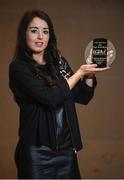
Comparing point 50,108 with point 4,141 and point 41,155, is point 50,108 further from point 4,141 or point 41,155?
point 4,141

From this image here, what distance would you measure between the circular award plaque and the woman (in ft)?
0.17

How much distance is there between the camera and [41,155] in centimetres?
154

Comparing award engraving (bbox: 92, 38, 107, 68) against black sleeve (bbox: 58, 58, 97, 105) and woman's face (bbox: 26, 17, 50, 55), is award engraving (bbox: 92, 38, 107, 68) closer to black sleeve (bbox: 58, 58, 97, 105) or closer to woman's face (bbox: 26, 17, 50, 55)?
black sleeve (bbox: 58, 58, 97, 105)

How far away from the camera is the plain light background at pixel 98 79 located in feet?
10.2

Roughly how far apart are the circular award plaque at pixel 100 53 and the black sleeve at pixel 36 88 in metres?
0.20

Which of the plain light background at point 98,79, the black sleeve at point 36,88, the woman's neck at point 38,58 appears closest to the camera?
the black sleeve at point 36,88

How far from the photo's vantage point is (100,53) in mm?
1662

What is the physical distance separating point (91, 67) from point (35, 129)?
0.32m

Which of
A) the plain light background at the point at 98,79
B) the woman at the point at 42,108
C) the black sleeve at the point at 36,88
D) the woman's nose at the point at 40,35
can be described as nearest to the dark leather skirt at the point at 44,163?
the woman at the point at 42,108

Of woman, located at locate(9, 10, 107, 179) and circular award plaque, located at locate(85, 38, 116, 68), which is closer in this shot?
woman, located at locate(9, 10, 107, 179)

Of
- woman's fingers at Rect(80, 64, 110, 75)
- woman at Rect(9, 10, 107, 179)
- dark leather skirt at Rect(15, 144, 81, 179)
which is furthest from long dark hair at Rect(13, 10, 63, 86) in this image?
dark leather skirt at Rect(15, 144, 81, 179)

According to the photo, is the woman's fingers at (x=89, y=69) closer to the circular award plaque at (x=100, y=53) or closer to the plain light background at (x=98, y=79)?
the circular award plaque at (x=100, y=53)

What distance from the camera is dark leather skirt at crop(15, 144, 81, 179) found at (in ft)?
5.05

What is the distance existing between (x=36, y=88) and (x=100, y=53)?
0.32 m
